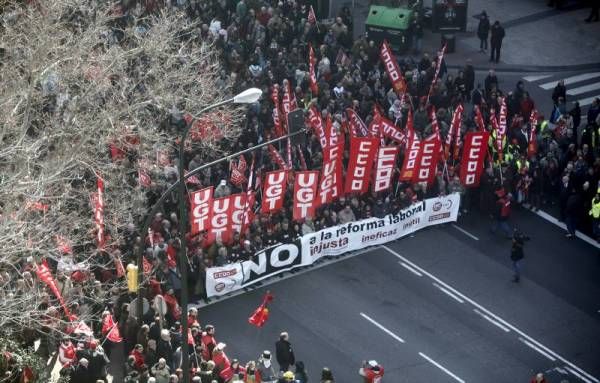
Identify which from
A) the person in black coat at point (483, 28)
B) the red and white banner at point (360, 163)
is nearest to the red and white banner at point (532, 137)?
the red and white banner at point (360, 163)

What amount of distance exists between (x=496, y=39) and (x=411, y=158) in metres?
12.6

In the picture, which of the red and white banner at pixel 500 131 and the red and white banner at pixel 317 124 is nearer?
the red and white banner at pixel 317 124

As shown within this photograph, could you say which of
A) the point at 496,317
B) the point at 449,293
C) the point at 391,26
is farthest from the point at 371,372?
the point at 391,26

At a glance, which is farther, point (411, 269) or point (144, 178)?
point (411, 269)

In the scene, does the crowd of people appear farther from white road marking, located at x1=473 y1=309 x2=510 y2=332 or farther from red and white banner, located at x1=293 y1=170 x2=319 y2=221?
white road marking, located at x1=473 y1=309 x2=510 y2=332

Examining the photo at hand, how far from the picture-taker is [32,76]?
3475cm

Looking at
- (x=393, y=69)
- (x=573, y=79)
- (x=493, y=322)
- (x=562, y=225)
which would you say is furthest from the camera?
(x=573, y=79)

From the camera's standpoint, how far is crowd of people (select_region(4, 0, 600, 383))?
30.8 meters

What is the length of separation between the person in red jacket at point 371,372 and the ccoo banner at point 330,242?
559cm

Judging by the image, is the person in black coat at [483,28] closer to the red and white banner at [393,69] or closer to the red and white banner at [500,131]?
the red and white banner at [393,69]

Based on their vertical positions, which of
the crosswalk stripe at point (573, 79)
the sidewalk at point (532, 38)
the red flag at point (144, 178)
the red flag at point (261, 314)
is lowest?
the red flag at point (261, 314)

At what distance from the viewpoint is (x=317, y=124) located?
38.4m

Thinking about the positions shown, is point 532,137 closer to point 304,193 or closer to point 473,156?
point 473,156

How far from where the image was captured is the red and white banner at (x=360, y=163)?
37.3 metres
